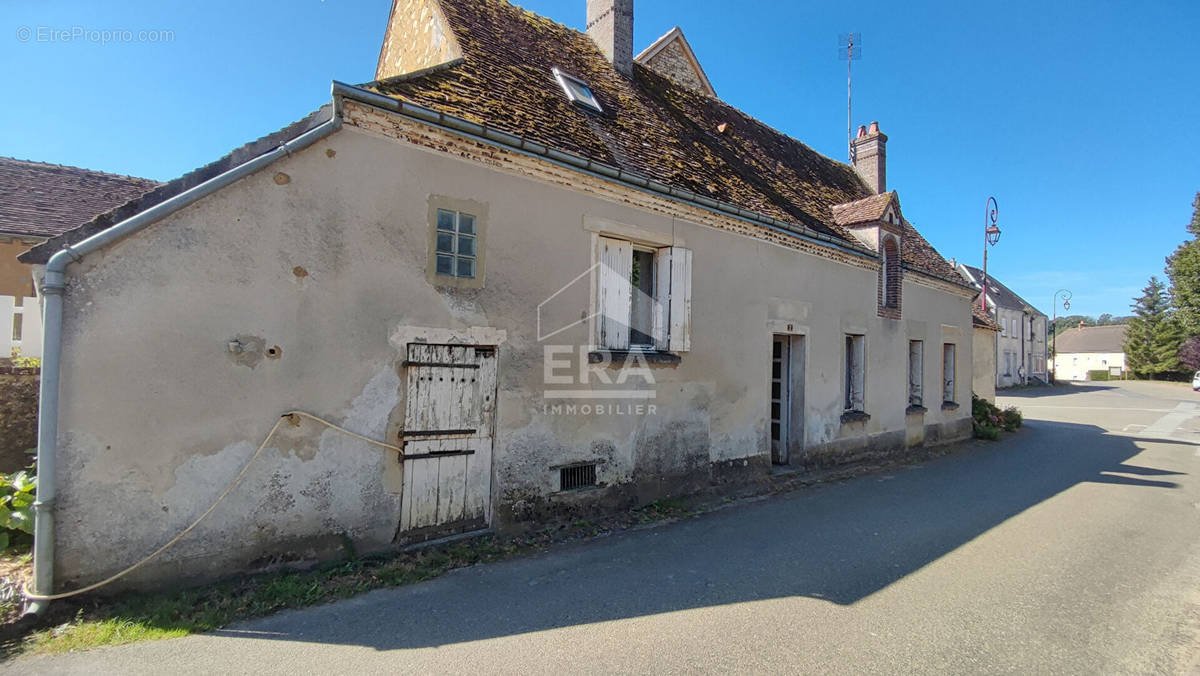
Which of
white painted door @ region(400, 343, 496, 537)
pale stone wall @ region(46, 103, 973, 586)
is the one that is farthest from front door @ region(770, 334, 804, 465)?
white painted door @ region(400, 343, 496, 537)

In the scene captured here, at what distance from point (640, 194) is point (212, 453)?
5.44 m

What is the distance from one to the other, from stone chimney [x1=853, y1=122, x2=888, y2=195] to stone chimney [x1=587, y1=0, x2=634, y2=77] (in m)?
8.75

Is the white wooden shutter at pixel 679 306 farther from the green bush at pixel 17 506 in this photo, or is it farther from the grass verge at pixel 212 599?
the green bush at pixel 17 506

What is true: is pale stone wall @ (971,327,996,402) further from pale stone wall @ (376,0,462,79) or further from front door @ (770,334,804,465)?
pale stone wall @ (376,0,462,79)

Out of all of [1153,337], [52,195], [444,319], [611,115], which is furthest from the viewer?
[1153,337]

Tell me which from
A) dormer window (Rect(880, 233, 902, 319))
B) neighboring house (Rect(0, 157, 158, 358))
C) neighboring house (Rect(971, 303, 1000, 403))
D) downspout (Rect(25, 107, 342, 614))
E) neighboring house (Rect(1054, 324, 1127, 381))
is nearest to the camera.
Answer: downspout (Rect(25, 107, 342, 614))

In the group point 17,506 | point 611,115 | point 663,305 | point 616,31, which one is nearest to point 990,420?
point 663,305

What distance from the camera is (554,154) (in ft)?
20.2

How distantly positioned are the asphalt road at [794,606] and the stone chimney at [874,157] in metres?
10.4

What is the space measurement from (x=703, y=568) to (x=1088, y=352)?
272 ft

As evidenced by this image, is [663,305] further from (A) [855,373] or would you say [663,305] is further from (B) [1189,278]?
(B) [1189,278]

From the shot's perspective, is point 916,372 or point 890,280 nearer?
point 890,280

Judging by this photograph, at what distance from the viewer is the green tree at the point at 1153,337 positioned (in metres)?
43.3

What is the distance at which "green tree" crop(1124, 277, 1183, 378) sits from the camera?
4328 cm
